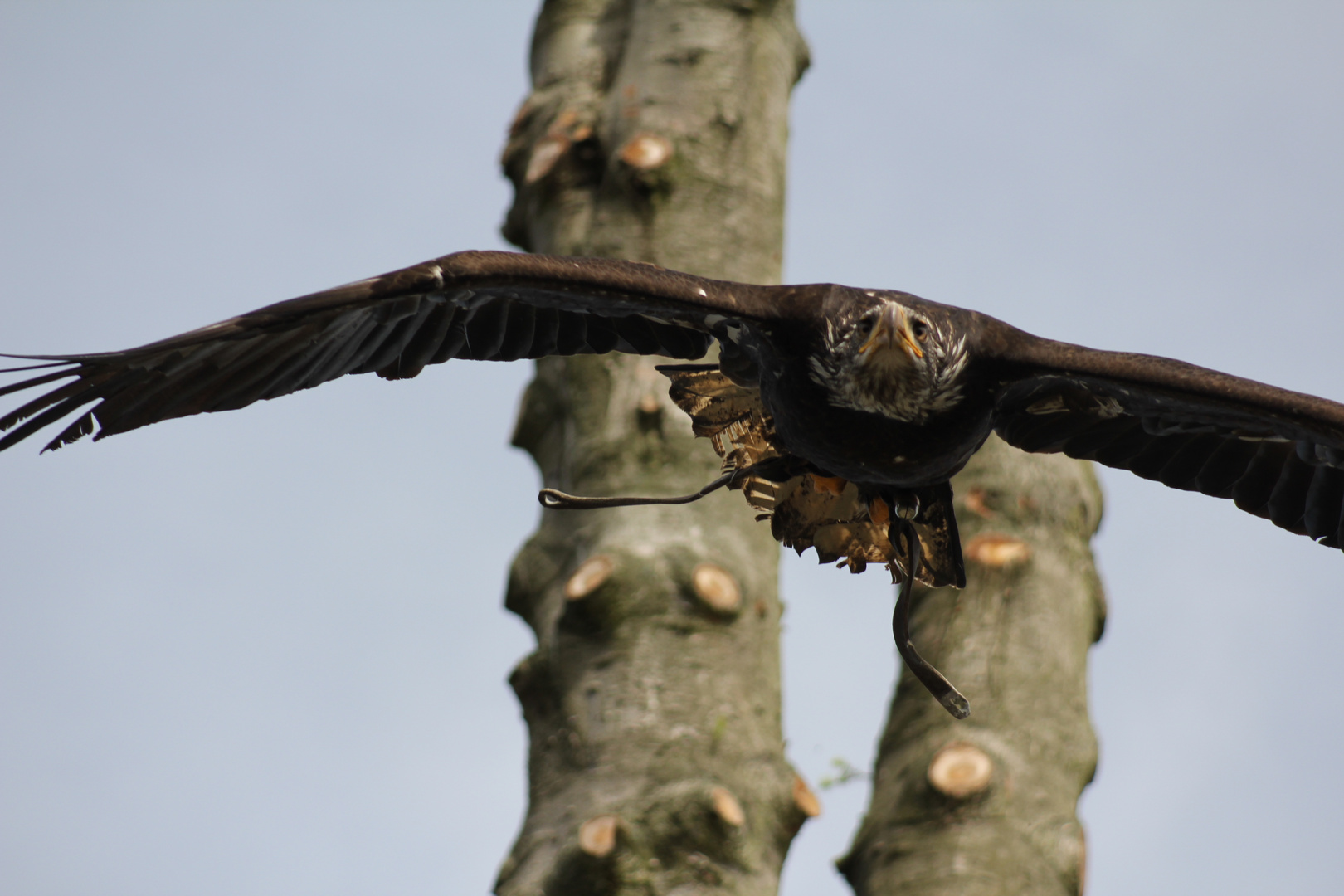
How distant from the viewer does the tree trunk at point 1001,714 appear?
4.59 metres

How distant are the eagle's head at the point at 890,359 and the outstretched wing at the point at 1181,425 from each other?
148mm

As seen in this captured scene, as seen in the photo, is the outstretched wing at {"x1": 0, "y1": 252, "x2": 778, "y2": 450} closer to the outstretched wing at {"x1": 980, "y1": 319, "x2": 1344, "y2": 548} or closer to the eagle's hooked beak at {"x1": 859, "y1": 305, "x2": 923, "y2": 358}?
the eagle's hooked beak at {"x1": 859, "y1": 305, "x2": 923, "y2": 358}

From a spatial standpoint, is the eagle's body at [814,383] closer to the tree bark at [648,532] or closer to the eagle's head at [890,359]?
the eagle's head at [890,359]

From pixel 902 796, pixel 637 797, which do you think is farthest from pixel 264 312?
pixel 902 796

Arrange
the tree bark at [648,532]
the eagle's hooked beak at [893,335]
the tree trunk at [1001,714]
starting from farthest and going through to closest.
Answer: the tree trunk at [1001,714] < the tree bark at [648,532] < the eagle's hooked beak at [893,335]

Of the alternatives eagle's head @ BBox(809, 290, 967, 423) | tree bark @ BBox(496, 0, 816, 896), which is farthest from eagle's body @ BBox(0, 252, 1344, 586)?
tree bark @ BBox(496, 0, 816, 896)

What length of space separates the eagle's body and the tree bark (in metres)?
0.79

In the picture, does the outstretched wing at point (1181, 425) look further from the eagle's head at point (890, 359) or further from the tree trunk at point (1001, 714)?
the tree trunk at point (1001, 714)

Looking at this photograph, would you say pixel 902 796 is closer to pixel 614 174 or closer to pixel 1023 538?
pixel 1023 538

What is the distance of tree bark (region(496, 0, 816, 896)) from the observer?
441 centimetres

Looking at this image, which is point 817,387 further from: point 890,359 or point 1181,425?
point 1181,425

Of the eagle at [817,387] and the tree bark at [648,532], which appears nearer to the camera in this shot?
the eagle at [817,387]

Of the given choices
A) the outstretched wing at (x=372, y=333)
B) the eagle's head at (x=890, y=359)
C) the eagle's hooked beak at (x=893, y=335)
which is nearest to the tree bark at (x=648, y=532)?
the outstretched wing at (x=372, y=333)

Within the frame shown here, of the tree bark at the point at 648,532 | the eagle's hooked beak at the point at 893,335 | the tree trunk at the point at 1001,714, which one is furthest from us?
the tree trunk at the point at 1001,714
